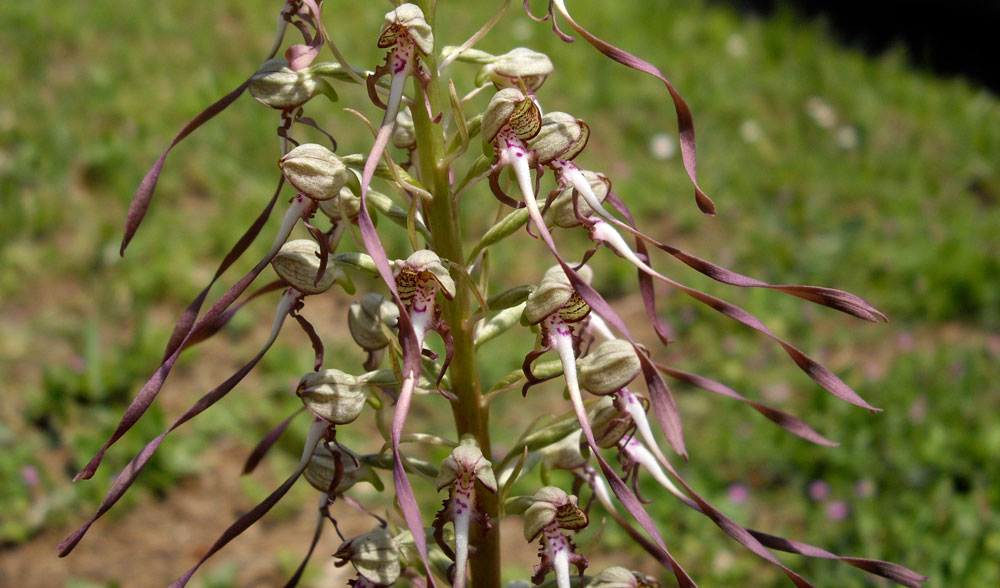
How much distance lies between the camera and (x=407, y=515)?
91cm

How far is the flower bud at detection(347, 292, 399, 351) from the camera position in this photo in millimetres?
1190

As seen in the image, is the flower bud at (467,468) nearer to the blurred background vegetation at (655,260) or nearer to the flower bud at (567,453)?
the flower bud at (567,453)

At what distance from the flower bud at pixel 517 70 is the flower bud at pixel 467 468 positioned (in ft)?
1.50

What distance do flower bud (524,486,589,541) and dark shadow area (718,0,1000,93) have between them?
16.4ft

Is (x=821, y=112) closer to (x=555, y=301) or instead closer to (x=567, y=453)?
(x=567, y=453)

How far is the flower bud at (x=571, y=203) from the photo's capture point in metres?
1.12

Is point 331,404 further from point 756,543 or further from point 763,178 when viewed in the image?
point 763,178

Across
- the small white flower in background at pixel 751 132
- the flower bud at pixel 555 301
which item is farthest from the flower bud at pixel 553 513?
the small white flower in background at pixel 751 132

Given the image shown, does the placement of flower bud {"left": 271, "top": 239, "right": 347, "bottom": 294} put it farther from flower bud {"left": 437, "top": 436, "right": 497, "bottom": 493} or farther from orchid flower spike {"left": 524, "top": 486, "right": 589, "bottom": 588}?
orchid flower spike {"left": 524, "top": 486, "right": 589, "bottom": 588}

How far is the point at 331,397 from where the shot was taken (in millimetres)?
1105

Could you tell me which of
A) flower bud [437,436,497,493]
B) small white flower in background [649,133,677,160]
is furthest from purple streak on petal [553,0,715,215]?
small white flower in background [649,133,677,160]

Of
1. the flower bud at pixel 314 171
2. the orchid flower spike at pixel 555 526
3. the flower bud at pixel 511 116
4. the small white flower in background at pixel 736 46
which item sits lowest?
the small white flower in background at pixel 736 46

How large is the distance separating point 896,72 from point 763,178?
1507mm

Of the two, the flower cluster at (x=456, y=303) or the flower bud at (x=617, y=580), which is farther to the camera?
the flower bud at (x=617, y=580)
